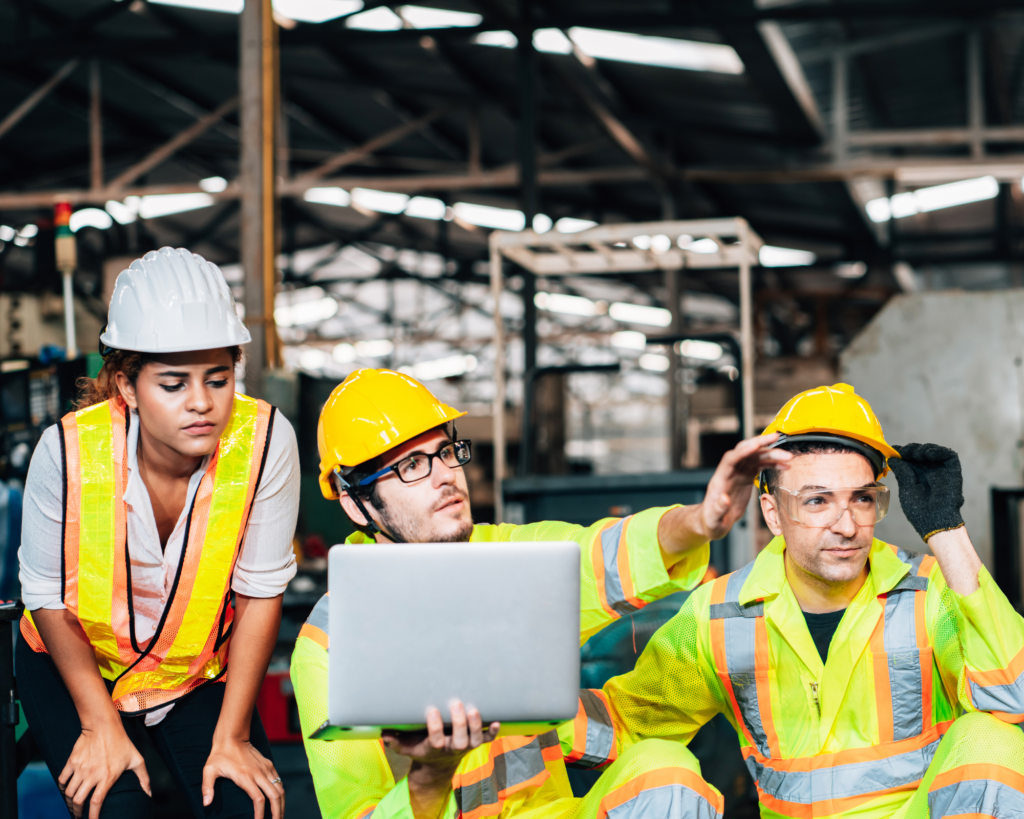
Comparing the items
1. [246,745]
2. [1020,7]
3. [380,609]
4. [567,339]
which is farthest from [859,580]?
[567,339]

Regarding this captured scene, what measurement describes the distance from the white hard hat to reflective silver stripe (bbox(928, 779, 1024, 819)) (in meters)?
1.62

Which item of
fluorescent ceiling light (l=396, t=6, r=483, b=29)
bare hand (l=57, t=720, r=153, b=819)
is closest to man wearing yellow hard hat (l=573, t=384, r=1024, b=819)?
bare hand (l=57, t=720, r=153, b=819)

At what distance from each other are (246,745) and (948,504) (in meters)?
1.50

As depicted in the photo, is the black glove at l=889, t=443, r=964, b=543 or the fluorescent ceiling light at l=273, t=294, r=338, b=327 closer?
the black glove at l=889, t=443, r=964, b=543

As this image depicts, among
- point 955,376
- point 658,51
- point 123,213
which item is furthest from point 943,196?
point 123,213

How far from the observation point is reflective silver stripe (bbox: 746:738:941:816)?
7.06 ft

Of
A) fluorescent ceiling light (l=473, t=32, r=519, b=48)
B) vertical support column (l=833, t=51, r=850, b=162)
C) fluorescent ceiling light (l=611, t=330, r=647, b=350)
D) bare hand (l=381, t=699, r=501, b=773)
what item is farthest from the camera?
fluorescent ceiling light (l=611, t=330, r=647, b=350)

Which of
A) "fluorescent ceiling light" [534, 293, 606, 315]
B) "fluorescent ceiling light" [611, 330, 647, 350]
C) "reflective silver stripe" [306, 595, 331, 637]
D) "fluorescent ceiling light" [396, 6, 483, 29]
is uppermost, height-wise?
"fluorescent ceiling light" [396, 6, 483, 29]

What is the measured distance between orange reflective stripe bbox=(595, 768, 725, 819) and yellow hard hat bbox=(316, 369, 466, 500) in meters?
0.78

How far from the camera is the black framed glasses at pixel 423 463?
2068 mm

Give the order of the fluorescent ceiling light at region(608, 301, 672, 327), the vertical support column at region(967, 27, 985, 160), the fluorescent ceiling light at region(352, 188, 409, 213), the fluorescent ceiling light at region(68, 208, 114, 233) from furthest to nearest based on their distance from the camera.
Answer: the fluorescent ceiling light at region(608, 301, 672, 327) < the fluorescent ceiling light at region(352, 188, 409, 213) < the fluorescent ceiling light at region(68, 208, 114, 233) < the vertical support column at region(967, 27, 985, 160)

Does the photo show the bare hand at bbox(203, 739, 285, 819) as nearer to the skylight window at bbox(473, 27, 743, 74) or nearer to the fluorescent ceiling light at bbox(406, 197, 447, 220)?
the skylight window at bbox(473, 27, 743, 74)

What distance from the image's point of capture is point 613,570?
5.96 ft

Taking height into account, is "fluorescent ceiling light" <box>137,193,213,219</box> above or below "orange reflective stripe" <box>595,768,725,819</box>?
above
